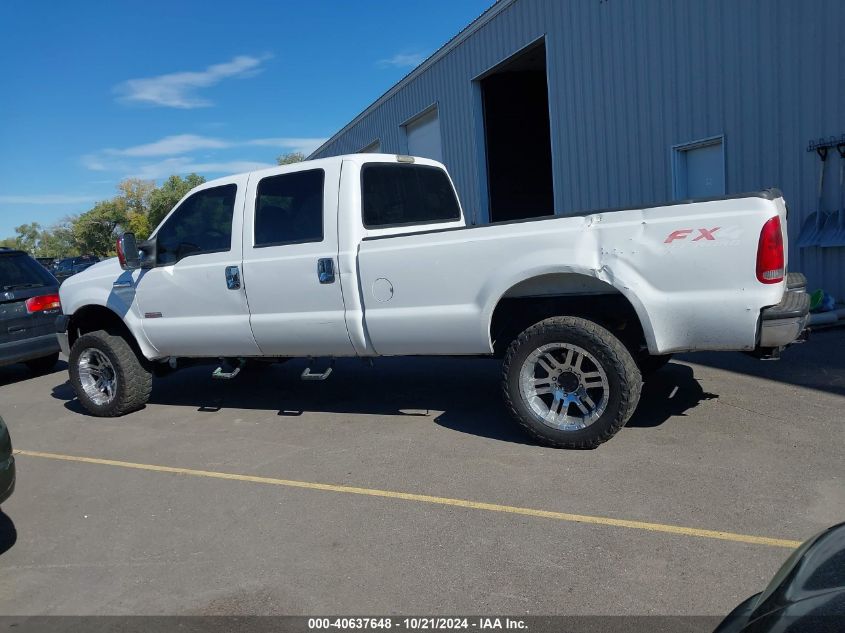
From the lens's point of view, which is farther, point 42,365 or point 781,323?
point 42,365

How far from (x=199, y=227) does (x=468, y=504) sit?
369cm

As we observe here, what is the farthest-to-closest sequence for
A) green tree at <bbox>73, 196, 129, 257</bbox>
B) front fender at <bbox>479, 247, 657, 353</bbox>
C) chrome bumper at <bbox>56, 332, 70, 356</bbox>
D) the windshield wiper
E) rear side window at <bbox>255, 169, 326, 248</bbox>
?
green tree at <bbox>73, 196, 129, 257</bbox> → the windshield wiper → chrome bumper at <bbox>56, 332, 70, 356</bbox> → rear side window at <bbox>255, 169, 326, 248</bbox> → front fender at <bbox>479, 247, 657, 353</bbox>

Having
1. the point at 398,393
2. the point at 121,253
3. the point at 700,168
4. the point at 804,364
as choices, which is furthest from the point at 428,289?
the point at 700,168

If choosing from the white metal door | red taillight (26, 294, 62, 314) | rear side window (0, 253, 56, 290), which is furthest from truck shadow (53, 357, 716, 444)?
the white metal door

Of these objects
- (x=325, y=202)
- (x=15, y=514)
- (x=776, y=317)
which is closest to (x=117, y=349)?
(x=15, y=514)

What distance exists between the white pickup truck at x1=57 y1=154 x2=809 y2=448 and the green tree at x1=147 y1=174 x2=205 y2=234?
6583cm

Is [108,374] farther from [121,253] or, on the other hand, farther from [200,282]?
[200,282]

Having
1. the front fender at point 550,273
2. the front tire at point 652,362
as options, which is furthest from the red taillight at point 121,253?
the front tire at point 652,362

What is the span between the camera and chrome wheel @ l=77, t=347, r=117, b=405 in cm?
674

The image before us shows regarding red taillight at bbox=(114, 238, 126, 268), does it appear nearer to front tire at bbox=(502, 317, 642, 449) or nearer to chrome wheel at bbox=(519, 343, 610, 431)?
front tire at bbox=(502, 317, 642, 449)

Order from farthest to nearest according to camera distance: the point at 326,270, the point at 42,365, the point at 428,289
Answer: the point at 42,365 < the point at 326,270 < the point at 428,289

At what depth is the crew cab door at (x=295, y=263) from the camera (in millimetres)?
5430

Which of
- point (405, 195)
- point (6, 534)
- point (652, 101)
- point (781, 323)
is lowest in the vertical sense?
point (6, 534)

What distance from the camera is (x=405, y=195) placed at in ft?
19.9
